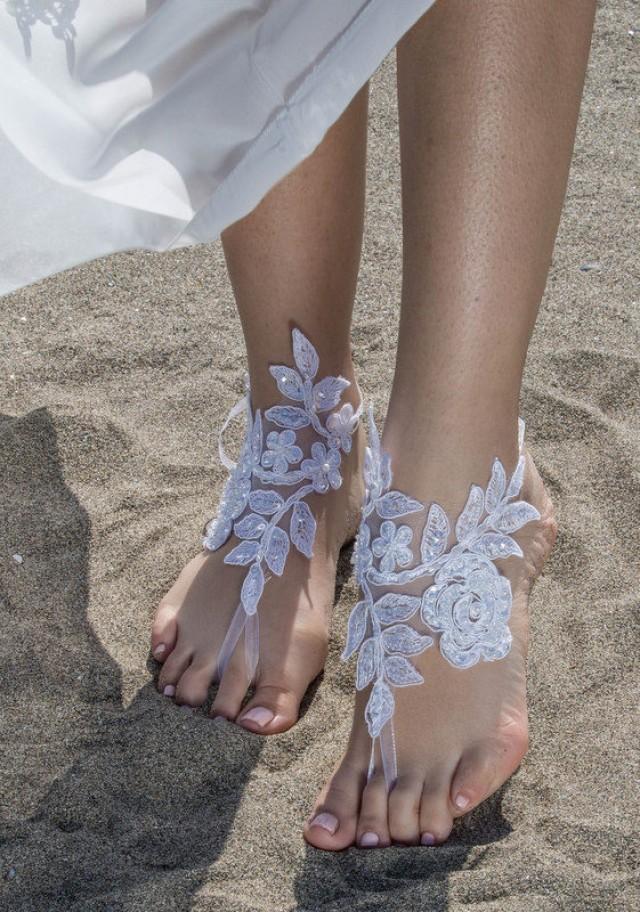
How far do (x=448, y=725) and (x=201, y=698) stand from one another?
345 mm

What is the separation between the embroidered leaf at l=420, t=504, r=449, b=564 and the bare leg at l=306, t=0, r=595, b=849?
1 cm

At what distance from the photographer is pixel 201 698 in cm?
160

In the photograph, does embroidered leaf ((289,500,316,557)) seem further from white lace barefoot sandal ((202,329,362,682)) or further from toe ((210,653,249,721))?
toe ((210,653,249,721))

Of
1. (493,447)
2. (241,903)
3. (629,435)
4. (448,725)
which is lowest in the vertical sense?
(241,903)

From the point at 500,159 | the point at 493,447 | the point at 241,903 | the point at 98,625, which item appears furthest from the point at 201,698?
the point at 500,159

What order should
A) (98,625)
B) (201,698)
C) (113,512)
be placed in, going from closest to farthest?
1. (201,698)
2. (98,625)
3. (113,512)

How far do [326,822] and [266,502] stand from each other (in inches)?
17.9

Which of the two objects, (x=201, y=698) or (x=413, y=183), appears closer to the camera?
(x=413, y=183)

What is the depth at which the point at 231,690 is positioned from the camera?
1591 millimetres

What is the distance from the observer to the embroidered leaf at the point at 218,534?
1.71m

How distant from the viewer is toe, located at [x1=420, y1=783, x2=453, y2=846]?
142cm

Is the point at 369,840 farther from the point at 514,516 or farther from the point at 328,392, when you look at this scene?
the point at 328,392

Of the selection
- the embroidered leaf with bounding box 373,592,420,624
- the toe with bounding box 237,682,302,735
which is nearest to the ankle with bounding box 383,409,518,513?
the embroidered leaf with bounding box 373,592,420,624

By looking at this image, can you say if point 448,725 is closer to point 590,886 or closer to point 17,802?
point 590,886
